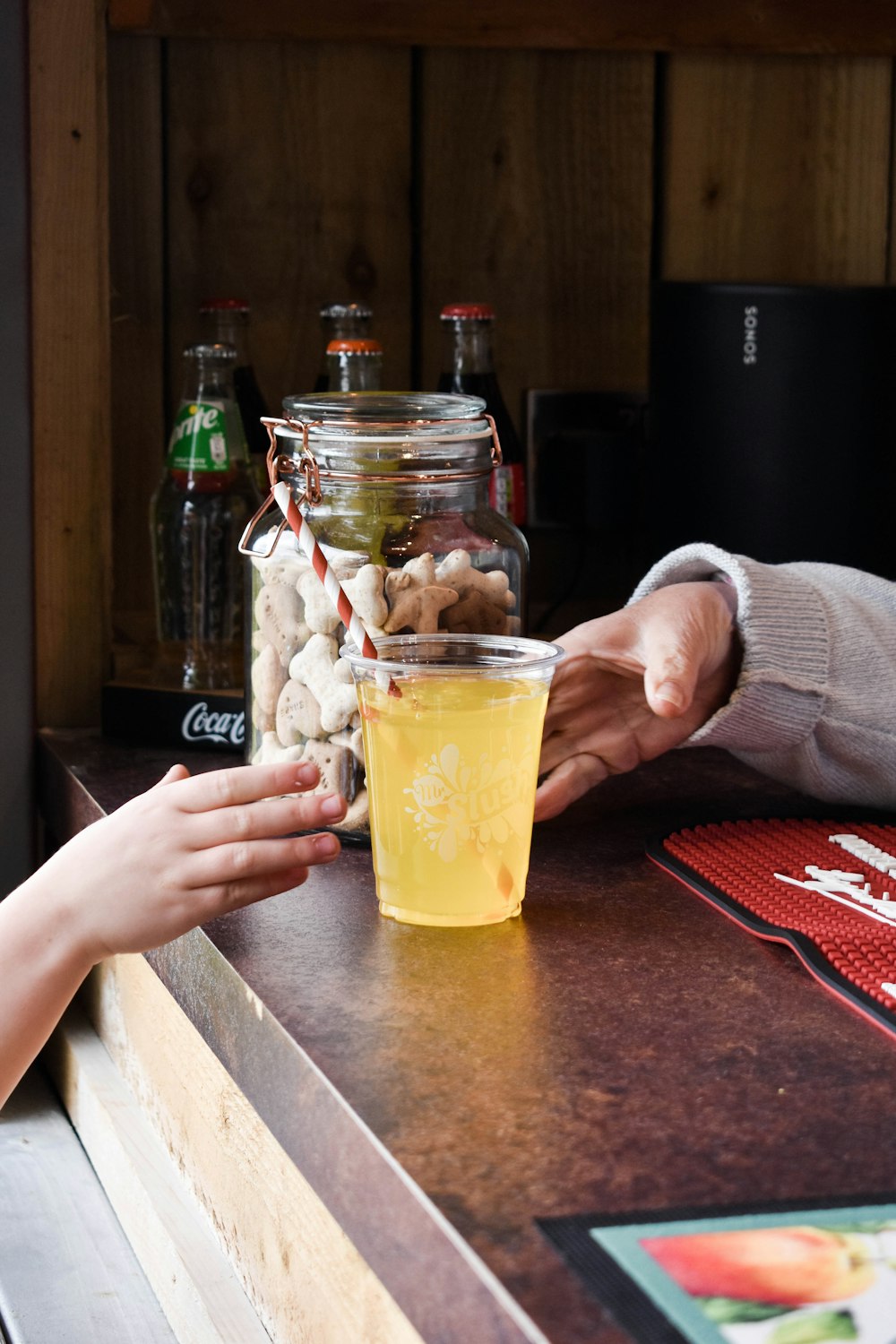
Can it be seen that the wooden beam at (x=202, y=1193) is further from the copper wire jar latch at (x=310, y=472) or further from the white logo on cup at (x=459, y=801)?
the copper wire jar latch at (x=310, y=472)

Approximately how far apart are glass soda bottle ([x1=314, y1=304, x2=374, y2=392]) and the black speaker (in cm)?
27

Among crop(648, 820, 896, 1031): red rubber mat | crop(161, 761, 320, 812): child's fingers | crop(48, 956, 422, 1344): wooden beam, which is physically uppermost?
crop(161, 761, 320, 812): child's fingers

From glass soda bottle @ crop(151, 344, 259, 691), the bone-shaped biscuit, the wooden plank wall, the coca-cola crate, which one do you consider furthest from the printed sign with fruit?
the wooden plank wall

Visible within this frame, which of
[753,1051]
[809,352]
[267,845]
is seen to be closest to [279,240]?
[809,352]

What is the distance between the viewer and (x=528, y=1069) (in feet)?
2.02

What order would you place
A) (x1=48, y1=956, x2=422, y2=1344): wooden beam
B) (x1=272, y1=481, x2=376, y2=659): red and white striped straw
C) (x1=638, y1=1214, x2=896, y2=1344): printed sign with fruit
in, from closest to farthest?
(x1=638, y1=1214, x2=896, y2=1344): printed sign with fruit
(x1=48, y1=956, x2=422, y2=1344): wooden beam
(x1=272, y1=481, x2=376, y2=659): red and white striped straw

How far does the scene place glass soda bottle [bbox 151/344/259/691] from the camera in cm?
123

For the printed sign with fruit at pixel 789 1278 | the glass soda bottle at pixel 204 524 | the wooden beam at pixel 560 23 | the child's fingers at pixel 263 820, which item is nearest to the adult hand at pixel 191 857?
the child's fingers at pixel 263 820

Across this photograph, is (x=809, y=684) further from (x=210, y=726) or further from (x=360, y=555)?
(x=210, y=726)

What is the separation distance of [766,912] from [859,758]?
236 mm

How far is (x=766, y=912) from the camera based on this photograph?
78 centimetres

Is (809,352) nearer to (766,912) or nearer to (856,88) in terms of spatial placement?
(856,88)

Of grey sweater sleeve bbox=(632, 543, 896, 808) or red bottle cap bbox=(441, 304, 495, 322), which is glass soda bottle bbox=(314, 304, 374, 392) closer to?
red bottle cap bbox=(441, 304, 495, 322)

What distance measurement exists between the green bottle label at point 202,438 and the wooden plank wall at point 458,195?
9.0 inches
